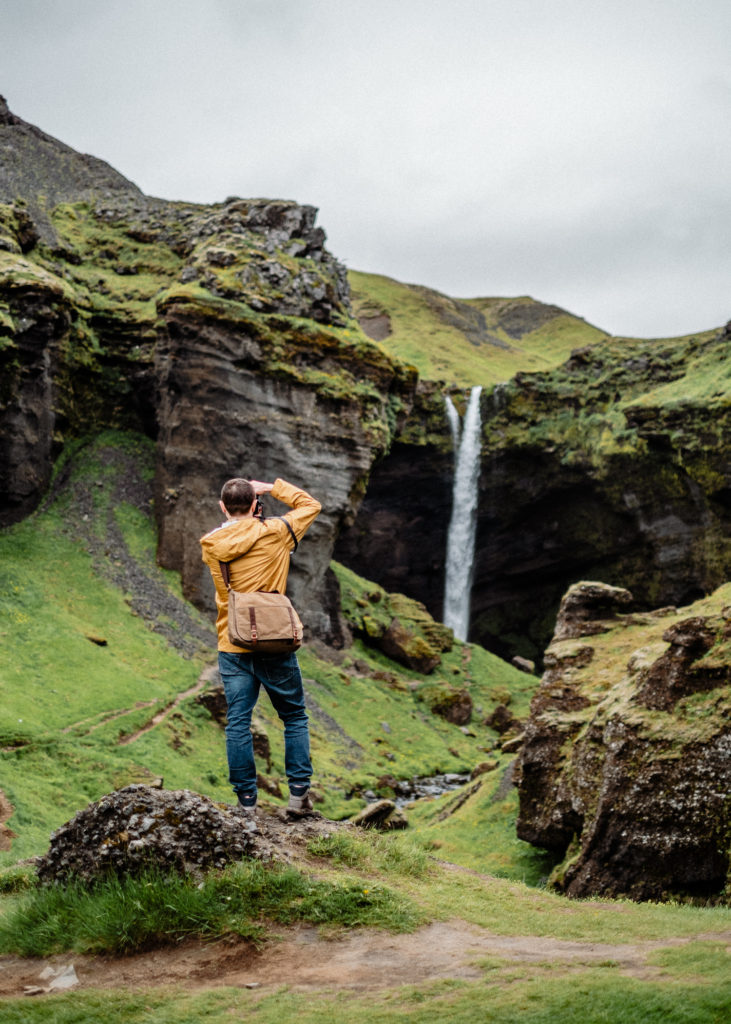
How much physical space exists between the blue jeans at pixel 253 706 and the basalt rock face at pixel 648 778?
7.02m

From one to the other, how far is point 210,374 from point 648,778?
3772cm

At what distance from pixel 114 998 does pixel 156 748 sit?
70.9 ft

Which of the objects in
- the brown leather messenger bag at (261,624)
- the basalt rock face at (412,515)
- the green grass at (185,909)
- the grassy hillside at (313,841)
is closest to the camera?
the grassy hillside at (313,841)

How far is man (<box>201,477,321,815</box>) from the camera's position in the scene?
8.00 metres

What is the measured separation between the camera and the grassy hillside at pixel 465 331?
9238 centimetres

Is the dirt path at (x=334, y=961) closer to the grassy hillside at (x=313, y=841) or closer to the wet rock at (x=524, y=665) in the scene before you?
the grassy hillside at (x=313, y=841)

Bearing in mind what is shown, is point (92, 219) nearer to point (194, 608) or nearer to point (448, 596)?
point (194, 608)

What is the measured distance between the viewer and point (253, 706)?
8180mm

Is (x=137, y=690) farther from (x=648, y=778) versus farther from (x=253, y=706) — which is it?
(x=253, y=706)

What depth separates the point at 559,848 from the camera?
17469 mm

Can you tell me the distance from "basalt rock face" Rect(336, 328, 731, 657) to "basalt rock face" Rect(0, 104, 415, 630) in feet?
46.9

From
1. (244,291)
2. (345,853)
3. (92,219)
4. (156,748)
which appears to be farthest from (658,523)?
(345,853)

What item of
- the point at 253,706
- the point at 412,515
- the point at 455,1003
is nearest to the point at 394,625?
the point at 412,515

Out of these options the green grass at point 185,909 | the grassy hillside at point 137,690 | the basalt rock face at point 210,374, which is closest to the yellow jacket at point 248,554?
the green grass at point 185,909
